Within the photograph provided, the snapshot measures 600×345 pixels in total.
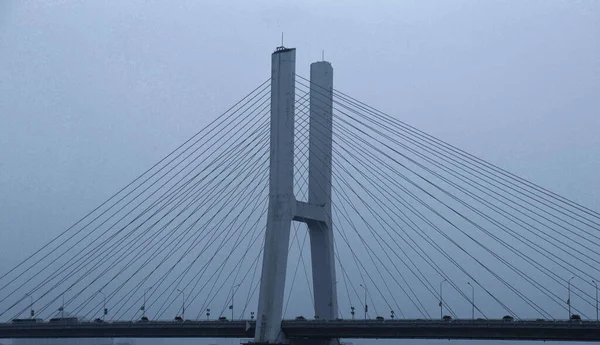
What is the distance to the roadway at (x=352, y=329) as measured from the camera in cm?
3931

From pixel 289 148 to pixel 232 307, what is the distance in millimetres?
13269

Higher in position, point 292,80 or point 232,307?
point 292,80

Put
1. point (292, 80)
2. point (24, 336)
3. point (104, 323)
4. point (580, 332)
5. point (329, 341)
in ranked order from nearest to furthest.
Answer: point (580, 332), point (292, 80), point (329, 341), point (104, 323), point (24, 336)

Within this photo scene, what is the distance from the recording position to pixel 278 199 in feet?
135

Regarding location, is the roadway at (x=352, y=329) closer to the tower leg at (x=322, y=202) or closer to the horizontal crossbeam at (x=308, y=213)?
the tower leg at (x=322, y=202)

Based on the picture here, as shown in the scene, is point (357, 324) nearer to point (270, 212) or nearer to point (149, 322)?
point (270, 212)

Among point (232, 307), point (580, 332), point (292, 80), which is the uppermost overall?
point (292, 80)

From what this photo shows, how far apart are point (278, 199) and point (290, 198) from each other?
48cm

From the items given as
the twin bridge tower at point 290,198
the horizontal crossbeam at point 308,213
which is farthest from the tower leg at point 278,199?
the horizontal crossbeam at point 308,213

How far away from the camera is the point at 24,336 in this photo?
5325 cm

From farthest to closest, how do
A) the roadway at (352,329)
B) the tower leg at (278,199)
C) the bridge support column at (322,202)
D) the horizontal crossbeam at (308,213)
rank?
1. the bridge support column at (322,202)
2. the horizontal crossbeam at (308,213)
3. the tower leg at (278,199)
4. the roadway at (352,329)

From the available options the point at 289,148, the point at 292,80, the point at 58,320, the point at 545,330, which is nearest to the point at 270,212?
the point at 289,148

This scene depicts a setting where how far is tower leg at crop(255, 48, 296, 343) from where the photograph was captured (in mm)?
40438

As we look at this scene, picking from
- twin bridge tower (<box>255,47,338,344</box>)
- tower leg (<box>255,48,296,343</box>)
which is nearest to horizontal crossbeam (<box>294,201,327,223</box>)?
twin bridge tower (<box>255,47,338,344</box>)
